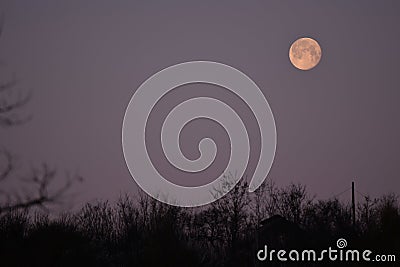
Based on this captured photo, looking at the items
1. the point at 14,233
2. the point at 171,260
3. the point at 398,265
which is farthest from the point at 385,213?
the point at 14,233

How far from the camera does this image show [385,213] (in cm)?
2738

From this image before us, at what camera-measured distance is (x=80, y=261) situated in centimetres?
2448

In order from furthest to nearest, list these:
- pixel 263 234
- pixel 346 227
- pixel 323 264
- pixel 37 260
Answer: pixel 263 234 < pixel 346 227 < pixel 323 264 < pixel 37 260

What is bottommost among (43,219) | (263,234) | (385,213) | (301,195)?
(43,219)

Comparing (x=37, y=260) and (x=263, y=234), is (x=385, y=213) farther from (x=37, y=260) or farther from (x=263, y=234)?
(x=263, y=234)

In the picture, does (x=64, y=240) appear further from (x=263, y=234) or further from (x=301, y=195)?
(x=301, y=195)

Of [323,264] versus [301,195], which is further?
[301,195]

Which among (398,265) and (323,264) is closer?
(398,265)

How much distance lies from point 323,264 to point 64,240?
12459 millimetres

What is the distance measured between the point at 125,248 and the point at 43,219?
340 inches

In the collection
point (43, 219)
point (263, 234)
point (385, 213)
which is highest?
point (263, 234)

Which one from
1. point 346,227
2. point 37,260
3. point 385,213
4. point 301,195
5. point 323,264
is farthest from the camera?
point 301,195

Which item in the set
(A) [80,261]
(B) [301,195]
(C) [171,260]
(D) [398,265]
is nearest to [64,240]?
(A) [80,261]

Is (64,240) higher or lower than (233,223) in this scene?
lower
